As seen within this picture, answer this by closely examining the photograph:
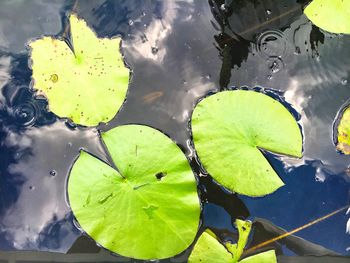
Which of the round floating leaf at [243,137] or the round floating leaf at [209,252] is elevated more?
the round floating leaf at [243,137]

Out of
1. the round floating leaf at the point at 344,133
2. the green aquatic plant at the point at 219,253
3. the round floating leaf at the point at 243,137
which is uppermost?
the round floating leaf at the point at 243,137

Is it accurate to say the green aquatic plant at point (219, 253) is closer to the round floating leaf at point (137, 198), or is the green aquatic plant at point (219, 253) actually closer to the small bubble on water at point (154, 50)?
the round floating leaf at point (137, 198)

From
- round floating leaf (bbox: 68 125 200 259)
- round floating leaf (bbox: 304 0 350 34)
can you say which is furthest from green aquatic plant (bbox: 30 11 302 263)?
round floating leaf (bbox: 304 0 350 34)

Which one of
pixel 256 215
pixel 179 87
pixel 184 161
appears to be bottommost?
pixel 256 215

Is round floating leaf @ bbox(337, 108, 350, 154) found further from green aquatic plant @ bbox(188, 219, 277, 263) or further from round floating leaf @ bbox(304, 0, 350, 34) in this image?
green aquatic plant @ bbox(188, 219, 277, 263)

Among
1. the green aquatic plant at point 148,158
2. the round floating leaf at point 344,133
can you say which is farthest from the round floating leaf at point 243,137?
the round floating leaf at point 344,133

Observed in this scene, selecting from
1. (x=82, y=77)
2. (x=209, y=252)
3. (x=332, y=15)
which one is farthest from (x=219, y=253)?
(x=332, y=15)

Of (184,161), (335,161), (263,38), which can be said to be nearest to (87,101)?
(184,161)

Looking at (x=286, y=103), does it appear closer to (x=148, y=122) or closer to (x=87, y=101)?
(x=148, y=122)

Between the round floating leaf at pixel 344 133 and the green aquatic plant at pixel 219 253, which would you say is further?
the round floating leaf at pixel 344 133
